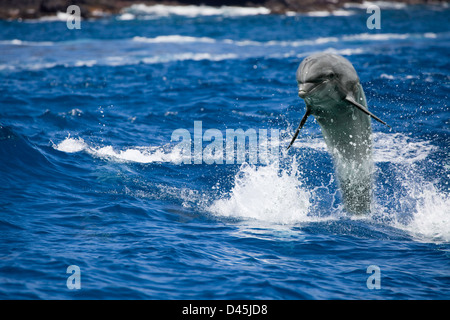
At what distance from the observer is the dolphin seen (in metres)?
7.93

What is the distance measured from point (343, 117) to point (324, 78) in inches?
47.3

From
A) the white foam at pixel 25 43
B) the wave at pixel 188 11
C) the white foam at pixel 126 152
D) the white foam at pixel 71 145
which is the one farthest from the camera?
the wave at pixel 188 11

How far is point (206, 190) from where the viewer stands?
11.9 m

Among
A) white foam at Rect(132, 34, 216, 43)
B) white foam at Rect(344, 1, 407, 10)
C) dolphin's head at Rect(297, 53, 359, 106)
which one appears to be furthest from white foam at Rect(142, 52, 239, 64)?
white foam at Rect(344, 1, 407, 10)

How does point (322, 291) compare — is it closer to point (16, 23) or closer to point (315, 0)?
point (16, 23)

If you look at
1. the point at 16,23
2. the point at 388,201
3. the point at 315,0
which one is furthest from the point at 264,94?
the point at 315,0

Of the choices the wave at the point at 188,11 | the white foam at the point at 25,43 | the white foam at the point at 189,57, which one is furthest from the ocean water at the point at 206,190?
the wave at the point at 188,11

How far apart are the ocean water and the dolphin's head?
251cm

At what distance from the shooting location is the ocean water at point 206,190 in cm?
792

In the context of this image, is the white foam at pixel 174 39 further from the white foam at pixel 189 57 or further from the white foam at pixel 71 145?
the white foam at pixel 71 145

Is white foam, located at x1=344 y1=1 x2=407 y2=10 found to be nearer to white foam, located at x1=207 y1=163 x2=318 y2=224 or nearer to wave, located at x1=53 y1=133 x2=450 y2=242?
wave, located at x1=53 y1=133 x2=450 y2=242

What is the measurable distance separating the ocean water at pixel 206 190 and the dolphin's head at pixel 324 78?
251cm

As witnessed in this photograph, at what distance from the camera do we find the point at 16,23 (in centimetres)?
5550
